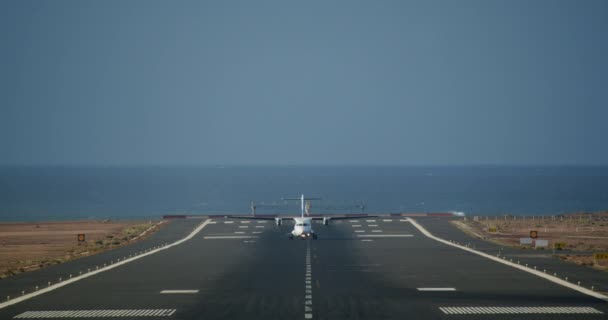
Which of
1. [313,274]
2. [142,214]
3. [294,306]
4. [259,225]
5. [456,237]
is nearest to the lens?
[294,306]

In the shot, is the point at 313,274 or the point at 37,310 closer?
the point at 37,310

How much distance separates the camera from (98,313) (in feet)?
133

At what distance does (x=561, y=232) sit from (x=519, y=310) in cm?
6649

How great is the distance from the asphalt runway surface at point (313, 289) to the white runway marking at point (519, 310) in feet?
0.16

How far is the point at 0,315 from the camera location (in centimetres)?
4003

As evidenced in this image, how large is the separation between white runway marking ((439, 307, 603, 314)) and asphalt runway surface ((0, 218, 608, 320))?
0.16 feet

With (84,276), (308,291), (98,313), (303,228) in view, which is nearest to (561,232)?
(303,228)

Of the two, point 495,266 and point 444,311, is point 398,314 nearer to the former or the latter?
point 444,311

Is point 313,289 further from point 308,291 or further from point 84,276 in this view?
point 84,276

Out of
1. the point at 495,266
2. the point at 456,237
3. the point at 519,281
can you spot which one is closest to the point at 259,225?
the point at 456,237

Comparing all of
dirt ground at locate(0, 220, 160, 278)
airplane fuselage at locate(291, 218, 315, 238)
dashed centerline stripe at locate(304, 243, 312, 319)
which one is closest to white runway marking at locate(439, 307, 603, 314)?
dashed centerline stripe at locate(304, 243, 312, 319)

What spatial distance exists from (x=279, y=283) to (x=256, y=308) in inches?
451

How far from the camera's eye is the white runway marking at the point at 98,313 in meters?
39.8

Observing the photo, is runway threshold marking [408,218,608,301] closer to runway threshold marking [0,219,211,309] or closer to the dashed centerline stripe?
the dashed centerline stripe
